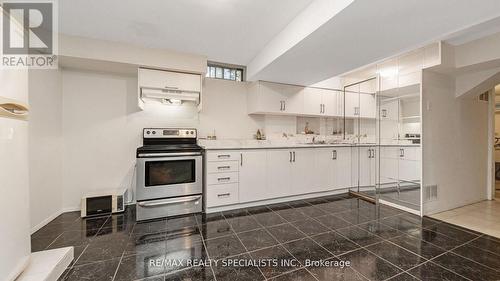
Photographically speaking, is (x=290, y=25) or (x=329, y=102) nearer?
(x=290, y=25)

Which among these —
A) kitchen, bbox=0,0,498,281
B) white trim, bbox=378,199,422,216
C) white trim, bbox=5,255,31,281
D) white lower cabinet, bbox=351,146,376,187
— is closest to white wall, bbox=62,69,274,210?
kitchen, bbox=0,0,498,281

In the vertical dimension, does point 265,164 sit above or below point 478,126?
below

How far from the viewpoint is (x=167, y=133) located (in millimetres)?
3201

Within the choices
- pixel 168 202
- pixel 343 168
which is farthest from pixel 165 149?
pixel 343 168

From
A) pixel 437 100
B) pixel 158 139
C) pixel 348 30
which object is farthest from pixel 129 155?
pixel 437 100

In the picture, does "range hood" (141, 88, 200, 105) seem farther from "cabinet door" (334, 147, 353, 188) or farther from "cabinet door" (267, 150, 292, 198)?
"cabinet door" (334, 147, 353, 188)

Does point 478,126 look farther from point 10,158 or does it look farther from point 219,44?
point 10,158

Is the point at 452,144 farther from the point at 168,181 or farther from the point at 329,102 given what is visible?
the point at 168,181

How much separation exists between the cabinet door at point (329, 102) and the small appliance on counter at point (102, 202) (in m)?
4.08

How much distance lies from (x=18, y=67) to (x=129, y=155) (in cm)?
197

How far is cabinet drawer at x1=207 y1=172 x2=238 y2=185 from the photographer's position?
2898mm

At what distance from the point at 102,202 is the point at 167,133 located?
52.2 inches

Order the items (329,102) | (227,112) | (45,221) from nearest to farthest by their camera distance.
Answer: (45,221) < (227,112) < (329,102)

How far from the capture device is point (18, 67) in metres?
1.41
